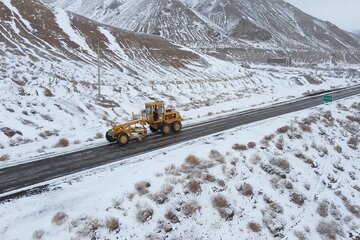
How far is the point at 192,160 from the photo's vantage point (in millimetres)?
17203

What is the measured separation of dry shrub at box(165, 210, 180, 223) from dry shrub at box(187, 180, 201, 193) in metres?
1.88

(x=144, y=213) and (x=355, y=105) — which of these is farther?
(x=355, y=105)

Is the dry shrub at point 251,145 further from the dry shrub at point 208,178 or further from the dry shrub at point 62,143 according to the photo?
the dry shrub at point 62,143

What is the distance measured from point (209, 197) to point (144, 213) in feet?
11.6

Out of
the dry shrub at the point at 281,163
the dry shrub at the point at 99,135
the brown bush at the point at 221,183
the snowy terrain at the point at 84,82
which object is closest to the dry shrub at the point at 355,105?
the snowy terrain at the point at 84,82

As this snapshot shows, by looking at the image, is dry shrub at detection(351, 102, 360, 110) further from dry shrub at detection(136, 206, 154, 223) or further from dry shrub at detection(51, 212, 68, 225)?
dry shrub at detection(51, 212, 68, 225)

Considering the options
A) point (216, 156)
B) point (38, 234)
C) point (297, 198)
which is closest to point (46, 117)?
point (216, 156)

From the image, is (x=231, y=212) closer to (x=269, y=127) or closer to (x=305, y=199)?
(x=305, y=199)

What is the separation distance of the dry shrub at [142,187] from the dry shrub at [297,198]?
7965mm

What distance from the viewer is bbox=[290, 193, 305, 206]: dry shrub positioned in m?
16.8

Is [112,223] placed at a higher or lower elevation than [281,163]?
higher

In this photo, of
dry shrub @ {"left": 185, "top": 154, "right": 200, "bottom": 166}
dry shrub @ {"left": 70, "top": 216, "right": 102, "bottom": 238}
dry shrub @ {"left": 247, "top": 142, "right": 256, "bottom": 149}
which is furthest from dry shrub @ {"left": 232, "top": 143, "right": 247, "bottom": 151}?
dry shrub @ {"left": 70, "top": 216, "right": 102, "bottom": 238}

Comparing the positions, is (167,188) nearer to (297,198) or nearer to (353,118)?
(297,198)

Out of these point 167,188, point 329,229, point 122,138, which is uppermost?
point 122,138
